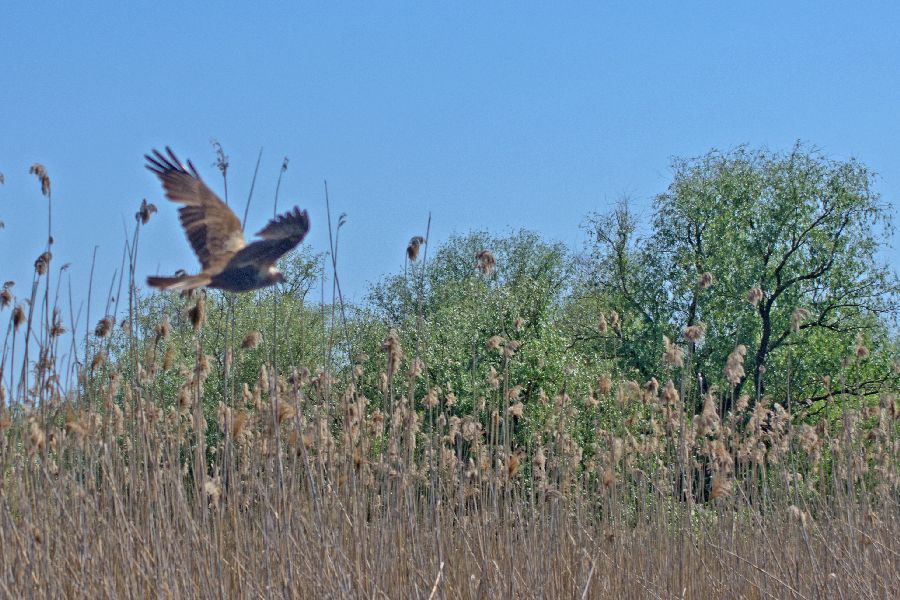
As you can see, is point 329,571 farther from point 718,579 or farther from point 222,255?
point 718,579

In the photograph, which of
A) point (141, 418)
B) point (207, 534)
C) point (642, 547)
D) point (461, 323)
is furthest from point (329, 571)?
point (461, 323)

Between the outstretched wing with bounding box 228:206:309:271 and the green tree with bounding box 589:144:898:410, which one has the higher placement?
the green tree with bounding box 589:144:898:410

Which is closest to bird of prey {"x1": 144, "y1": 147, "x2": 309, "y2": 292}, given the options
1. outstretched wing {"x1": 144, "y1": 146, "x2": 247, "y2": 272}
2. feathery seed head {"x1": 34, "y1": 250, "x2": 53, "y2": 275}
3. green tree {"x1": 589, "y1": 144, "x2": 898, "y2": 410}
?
outstretched wing {"x1": 144, "y1": 146, "x2": 247, "y2": 272}

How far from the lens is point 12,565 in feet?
12.4

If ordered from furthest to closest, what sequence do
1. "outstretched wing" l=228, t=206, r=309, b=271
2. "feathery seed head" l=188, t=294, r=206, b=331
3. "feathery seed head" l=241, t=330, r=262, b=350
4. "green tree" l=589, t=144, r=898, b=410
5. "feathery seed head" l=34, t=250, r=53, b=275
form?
"green tree" l=589, t=144, r=898, b=410 → "outstretched wing" l=228, t=206, r=309, b=271 → "feathery seed head" l=34, t=250, r=53, b=275 → "feathery seed head" l=241, t=330, r=262, b=350 → "feathery seed head" l=188, t=294, r=206, b=331

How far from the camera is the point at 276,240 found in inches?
162

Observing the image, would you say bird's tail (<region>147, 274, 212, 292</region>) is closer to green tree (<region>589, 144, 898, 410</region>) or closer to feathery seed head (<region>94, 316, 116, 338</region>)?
feathery seed head (<region>94, 316, 116, 338</region>)

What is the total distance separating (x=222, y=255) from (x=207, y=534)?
45.2 inches

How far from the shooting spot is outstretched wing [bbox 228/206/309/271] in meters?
4.04


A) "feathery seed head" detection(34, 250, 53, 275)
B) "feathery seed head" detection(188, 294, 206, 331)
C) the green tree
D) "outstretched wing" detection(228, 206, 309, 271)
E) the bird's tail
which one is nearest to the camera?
"feathery seed head" detection(188, 294, 206, 331)

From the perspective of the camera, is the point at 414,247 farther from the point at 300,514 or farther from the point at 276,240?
the point at 300,514

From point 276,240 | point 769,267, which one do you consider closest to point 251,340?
point 276,240

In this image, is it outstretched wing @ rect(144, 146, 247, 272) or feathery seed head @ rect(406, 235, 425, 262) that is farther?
outstretched wing @ rect(144, 146, 247, 272)

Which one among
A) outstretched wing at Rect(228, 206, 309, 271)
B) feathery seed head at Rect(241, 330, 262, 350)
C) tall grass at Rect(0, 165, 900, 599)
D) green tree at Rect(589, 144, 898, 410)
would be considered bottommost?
tall grass at Rect(0, 165, 900, 599)
